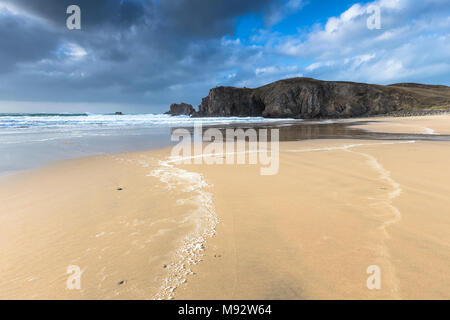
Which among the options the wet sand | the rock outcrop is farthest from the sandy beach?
the rock outcrop

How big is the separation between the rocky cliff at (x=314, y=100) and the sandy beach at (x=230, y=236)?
59.9 m

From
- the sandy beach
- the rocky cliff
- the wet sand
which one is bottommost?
the sandy beach

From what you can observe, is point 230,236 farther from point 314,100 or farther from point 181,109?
point 181,109

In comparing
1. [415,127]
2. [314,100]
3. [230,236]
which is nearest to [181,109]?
[314,100]

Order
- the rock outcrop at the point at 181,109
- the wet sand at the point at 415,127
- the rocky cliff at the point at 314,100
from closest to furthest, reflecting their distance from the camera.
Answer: the wet sand at the point at 415,127
the rocky cliff at the point at 314,100
the rock outcrop at the point at 181,109

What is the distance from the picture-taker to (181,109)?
102 meters

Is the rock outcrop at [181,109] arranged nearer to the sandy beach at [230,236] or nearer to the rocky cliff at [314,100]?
the rocky cliff at [314,100]

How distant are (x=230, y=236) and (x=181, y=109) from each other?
104 metres

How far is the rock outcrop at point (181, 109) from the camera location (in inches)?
3925

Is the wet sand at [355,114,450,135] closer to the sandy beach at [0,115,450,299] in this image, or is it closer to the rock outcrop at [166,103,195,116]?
the sandy beach at [0,115,450,299]

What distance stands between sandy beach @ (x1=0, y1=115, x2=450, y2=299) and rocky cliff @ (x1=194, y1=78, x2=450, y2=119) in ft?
196

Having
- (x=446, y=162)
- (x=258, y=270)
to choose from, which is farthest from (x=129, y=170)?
(x=446, y=162)

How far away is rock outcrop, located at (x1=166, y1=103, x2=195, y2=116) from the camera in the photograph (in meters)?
99.7

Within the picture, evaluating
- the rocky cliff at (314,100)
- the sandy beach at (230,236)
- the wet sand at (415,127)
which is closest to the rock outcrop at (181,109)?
the rocky cliff at (314,100)
